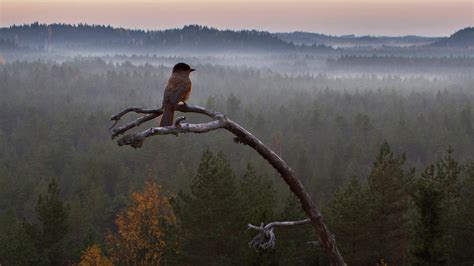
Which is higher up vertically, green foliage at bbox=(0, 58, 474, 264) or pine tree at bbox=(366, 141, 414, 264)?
pine tree at bbox=(366, 141, 414, 264)

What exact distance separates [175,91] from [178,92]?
4 cm

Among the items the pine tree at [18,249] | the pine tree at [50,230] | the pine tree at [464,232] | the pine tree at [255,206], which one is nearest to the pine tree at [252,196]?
the pine tree at [255,206]

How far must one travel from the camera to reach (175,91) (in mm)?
7578

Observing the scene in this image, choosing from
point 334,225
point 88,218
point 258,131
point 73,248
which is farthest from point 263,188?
point 258,131

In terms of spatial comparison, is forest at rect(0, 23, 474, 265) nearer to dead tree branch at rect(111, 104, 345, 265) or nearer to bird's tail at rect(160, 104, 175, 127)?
dead tree branch at rect(111, 104, 345, 265)

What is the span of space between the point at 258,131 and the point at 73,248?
7222cm

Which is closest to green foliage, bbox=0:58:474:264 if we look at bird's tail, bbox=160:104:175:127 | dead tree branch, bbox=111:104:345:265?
bird's tail, bbox=160:104:175:127

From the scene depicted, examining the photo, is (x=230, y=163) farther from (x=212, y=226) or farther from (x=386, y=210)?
(x=212, y=226)

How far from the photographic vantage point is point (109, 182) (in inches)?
3093

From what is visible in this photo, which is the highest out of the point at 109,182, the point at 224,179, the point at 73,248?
the point at 224,179

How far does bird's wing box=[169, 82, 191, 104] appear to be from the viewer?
7348 millimetres

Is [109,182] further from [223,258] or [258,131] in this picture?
[223,258]

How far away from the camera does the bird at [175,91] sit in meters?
6.96

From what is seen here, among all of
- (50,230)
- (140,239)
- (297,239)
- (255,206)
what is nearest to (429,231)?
(297,239)
